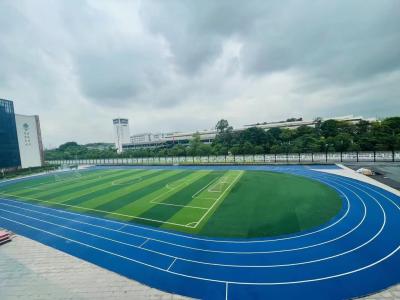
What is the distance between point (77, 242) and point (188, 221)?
6941 millimetres

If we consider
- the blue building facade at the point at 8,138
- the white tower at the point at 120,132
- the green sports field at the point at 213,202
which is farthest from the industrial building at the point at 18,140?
the white tower at the point at 120,132

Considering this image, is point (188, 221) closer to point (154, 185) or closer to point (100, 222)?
point (100, 222)

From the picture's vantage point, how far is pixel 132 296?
28.0 ft

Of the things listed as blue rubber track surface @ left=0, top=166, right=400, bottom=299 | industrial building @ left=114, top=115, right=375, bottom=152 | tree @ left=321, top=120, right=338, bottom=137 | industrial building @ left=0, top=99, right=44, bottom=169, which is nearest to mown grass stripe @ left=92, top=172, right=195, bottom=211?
blue rubber track surface @ left=0, top=166, right=400, bottom=299

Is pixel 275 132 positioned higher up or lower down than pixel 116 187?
higher up

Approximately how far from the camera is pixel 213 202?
19.2m

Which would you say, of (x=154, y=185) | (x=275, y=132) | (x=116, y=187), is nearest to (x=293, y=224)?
(x=154, y=185)

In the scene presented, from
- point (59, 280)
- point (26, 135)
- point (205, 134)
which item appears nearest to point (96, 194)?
point (59, 280)

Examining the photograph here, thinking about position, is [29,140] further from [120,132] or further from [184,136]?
[120,132]

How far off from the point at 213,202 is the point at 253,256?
8.72m

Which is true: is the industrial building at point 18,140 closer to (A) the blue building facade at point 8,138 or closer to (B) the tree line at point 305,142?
(A) the blue building facade at point 8,138

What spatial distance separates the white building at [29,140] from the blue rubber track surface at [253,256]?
148ft

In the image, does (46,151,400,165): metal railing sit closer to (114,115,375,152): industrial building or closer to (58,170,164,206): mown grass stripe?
(58,170,164,206): mown grass stripe

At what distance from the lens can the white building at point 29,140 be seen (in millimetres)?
51844
